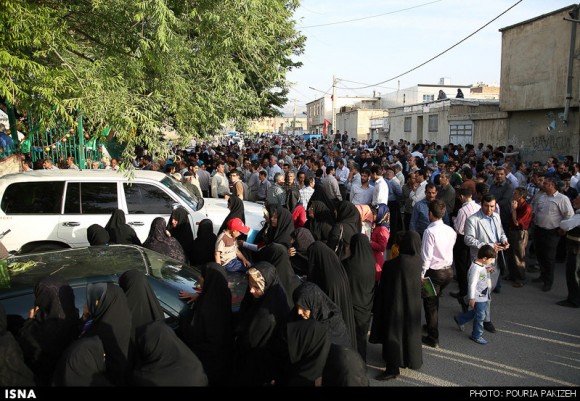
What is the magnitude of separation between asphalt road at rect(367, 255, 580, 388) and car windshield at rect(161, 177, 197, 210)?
3811mm

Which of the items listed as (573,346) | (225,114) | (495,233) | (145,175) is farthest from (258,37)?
(573,346)

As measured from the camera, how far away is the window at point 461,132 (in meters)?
24.0

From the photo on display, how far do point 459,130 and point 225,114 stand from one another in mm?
16745

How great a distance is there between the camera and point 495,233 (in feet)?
21.7

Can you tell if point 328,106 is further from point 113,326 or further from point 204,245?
point 113,326

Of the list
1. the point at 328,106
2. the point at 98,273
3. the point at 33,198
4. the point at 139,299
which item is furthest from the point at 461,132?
the point at 328,106

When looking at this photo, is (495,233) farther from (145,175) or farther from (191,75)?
(191,75)

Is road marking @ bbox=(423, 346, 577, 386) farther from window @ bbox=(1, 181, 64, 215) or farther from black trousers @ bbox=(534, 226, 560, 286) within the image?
window @ bbox=(1, 181, 64, 215)

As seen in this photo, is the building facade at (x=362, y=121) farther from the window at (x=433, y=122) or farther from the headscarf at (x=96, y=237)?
the headscarf at (x=96, y=237)

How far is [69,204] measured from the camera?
725 cm

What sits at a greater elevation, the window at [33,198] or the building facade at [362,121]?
the building facade at [362,121]

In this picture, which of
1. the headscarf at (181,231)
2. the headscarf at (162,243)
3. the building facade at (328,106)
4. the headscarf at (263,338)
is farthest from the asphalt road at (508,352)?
the building facade at (328,106)

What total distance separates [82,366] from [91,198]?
15.7ft

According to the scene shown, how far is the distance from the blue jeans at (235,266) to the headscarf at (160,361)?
283 cm
